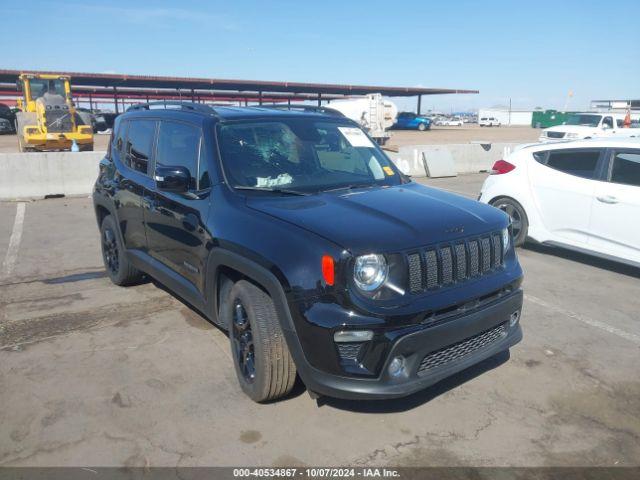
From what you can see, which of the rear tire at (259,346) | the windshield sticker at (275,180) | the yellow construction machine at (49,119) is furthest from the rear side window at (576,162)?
the yellow construction machine at (49,119)

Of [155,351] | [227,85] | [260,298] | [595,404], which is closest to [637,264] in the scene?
[595,404]

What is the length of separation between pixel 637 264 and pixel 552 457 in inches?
152

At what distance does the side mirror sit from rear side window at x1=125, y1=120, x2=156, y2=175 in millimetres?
921

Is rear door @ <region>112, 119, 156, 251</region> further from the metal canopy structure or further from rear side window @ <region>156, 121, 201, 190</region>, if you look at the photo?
the metal canopy structure

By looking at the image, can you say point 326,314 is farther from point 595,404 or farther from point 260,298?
point 595,404

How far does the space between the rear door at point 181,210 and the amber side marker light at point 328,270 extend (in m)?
1.18

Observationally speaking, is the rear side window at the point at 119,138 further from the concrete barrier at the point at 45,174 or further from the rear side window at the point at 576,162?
the concrete barrier at the point at 45,174

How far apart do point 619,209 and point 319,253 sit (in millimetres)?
4667

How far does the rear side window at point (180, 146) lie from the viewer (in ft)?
13.2

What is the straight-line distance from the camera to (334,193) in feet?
12.3

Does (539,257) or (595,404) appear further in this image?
(539,257)

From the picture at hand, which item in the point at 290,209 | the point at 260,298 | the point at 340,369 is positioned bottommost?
the point at 340,369

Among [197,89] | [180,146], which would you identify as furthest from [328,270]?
[197,89]

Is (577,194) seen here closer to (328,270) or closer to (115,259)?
(328,270)
